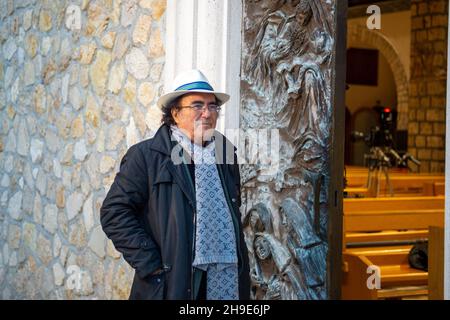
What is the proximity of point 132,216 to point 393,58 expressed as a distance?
12.6 meters

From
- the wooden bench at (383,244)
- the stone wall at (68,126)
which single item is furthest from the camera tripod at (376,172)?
the stone wall at (68,126)

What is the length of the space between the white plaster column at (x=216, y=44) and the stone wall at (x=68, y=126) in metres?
0.31

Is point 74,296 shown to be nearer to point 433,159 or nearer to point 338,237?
point 338,237

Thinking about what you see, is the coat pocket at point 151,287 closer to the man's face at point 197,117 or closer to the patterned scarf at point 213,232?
the patterned scarf at point 213,232

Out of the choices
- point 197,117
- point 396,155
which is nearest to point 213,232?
point 197,117

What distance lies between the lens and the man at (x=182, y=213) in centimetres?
312

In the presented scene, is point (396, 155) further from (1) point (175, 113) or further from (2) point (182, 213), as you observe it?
(2) point (182, 213)

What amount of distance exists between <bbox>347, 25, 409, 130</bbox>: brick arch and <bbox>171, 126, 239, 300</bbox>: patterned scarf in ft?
38.2

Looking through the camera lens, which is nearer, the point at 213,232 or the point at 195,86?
the point at 213,232

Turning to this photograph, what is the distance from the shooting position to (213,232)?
3.13 meters

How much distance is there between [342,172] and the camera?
12.5ft

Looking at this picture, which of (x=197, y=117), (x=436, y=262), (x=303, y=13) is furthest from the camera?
(x=436, y=262)
